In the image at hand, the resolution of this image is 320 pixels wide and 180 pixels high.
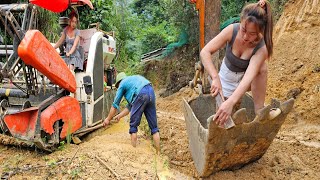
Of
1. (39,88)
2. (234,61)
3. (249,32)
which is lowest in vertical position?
(39,88)

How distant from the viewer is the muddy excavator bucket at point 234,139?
354 centimetres

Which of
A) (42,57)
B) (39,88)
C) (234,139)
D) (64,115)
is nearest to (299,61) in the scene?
(234,139)

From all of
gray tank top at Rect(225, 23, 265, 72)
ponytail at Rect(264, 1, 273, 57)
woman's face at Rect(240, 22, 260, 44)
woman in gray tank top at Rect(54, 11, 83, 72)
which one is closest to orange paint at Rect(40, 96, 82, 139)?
woman in gray tank top at Rect(54, 11, 83, 72)

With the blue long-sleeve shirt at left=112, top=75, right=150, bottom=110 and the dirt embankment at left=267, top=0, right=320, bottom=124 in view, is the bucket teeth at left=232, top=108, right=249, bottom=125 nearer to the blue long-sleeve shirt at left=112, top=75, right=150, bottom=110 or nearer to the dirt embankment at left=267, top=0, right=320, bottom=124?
the blue long-sleeve shirt at left=112, top=75, right=150, bottom=110

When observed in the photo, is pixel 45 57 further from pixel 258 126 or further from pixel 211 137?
pixel 258 126

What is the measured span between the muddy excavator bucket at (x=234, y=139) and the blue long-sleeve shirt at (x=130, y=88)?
3.27ft

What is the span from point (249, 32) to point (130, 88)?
2115 mm

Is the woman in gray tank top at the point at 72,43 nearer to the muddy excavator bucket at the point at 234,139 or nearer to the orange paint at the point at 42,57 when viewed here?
the orange paint at the point at 42,57

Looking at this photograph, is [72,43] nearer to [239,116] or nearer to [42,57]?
[42,57]

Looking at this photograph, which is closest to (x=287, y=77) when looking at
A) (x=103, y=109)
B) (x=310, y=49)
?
(x=310, y=49)

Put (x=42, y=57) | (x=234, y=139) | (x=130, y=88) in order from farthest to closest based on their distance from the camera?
(x=130, y=88) < (x=42, y=57) < (x=234, y=139)

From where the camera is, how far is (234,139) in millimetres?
3697

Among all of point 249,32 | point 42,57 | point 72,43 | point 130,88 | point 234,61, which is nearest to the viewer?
point 249,32

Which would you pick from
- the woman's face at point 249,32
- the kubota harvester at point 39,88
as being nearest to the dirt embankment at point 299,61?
the kubota harvester at point 39,88
